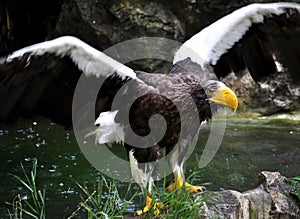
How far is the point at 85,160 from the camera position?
5340mm

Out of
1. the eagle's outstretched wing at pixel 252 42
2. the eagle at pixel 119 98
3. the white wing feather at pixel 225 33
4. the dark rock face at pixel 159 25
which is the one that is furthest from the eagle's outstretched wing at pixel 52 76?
the dark rock face at pixel 159 25

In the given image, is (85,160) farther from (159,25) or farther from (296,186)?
(159,25)

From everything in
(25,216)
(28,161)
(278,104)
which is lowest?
(278,104)

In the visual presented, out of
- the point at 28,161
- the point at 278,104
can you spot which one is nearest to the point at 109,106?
the point at 28,161

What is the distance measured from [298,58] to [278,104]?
2.96m

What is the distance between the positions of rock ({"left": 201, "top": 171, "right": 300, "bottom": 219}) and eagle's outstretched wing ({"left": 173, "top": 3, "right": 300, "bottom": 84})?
1.20 m

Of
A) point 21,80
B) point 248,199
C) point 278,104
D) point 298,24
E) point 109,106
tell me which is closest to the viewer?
point 248,199

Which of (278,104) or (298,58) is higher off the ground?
(298,58)

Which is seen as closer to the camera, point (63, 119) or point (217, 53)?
point (63, 119)

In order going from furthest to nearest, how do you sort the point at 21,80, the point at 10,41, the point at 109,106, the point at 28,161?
the point at 10,41, the point at 28,161, the point at 109,106, the point at 21,80

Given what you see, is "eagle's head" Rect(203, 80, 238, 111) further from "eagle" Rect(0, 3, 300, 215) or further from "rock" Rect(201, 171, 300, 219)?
Result: "rock" Rect(201, 171, 300, 219)

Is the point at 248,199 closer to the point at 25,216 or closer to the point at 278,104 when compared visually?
the point at 25,216

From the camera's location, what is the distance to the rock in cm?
311

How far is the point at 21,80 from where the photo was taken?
364 centimetres
